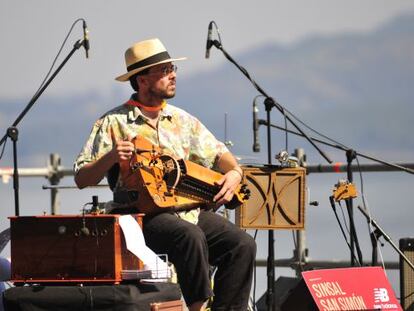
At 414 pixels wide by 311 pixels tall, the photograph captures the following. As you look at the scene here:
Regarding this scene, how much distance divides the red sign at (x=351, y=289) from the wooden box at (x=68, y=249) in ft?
3.82

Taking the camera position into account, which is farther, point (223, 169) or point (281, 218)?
point (281, 218)

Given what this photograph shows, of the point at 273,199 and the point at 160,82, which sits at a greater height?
the point at 160,82

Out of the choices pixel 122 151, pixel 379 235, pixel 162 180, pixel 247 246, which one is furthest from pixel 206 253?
pixel 379 235

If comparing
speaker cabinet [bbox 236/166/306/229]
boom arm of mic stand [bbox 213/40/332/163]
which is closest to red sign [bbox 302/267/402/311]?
speaker cabinet [bbox 236/166/306/229]

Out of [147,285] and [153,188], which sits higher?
[153,188]

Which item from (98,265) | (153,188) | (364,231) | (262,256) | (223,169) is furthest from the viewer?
(262,256)

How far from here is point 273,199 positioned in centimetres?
615

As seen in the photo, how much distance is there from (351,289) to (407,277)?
25.7 inches

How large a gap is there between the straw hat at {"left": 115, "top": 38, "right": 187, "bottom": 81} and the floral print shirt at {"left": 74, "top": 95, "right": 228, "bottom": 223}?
0.53 feet

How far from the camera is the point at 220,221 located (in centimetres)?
527

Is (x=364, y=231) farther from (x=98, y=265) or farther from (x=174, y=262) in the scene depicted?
(x=98, y=265)

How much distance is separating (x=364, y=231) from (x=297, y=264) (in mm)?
483

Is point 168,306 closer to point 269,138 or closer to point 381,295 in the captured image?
point 381,295

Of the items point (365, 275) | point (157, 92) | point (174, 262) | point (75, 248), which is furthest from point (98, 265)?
point (365, 275)
